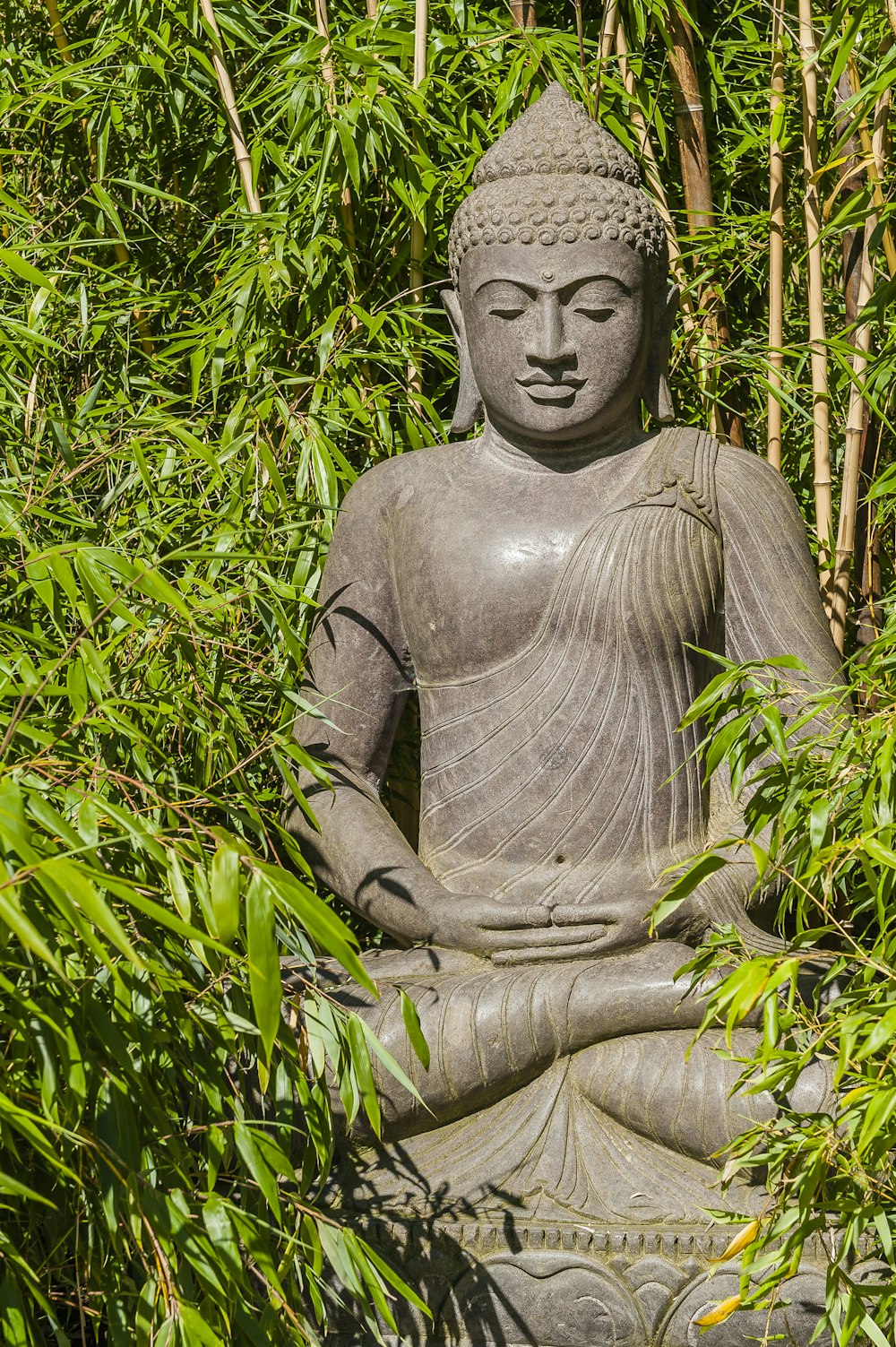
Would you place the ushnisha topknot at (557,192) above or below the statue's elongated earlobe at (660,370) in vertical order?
above

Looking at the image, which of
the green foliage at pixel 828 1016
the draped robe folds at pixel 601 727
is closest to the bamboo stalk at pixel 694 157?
the draped robe folds at pixel 601 727

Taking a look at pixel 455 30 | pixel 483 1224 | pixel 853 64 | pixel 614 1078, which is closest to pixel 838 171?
pixel 853 64

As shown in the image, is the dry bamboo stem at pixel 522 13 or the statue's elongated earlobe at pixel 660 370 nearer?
the statue's elongated earlobe at pixel 660 370

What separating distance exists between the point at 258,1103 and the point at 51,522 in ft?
3.97

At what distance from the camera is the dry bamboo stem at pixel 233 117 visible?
4.21m

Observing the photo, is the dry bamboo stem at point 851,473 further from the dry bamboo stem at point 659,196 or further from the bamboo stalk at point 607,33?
the bamboo stalk at point 607,33

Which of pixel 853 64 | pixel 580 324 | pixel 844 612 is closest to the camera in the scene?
pixel 580 324

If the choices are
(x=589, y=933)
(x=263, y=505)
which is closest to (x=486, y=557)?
(x=263, y=505)

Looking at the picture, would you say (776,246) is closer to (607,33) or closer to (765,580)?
(607,33)

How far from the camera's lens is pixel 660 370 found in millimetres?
3820

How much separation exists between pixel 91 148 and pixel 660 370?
1573 mm

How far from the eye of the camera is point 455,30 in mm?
4508

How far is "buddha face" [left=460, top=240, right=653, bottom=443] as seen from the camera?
3.59 m

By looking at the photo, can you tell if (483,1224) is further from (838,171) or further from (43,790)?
(838,171)
